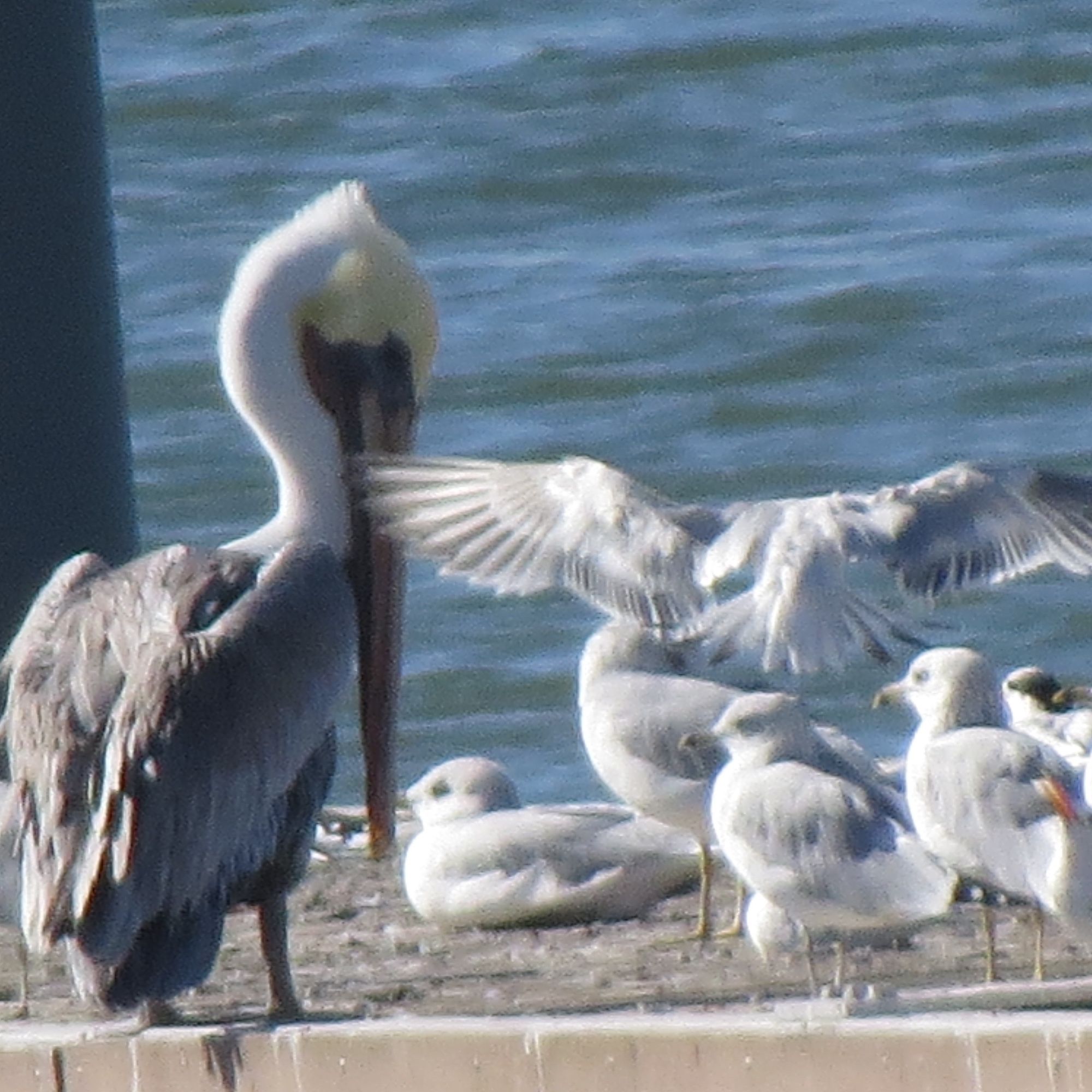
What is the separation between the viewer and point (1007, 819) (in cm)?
588

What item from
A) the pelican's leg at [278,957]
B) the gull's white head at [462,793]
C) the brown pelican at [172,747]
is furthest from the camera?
the gull's white head at [462,793]

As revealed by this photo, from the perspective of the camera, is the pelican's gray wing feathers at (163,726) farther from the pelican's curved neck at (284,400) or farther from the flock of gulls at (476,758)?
the pelican's curved neck at (284,400)

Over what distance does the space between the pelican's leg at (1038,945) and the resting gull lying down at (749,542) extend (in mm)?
1156

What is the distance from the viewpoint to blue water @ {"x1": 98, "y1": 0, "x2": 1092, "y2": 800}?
14891 mm

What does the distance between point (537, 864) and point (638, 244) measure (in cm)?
1180

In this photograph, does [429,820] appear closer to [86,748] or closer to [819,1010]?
[86,748]

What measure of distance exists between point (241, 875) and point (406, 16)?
15.8 metres

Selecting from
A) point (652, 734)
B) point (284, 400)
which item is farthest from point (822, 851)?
point (284, 400)

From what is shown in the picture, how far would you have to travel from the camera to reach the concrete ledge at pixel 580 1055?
13.6ft

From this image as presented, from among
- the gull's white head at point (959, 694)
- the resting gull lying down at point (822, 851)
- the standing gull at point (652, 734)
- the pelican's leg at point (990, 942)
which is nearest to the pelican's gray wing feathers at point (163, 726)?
the resting gull lying down at point (822, 851)

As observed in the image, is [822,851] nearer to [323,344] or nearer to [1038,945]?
[1038,945]

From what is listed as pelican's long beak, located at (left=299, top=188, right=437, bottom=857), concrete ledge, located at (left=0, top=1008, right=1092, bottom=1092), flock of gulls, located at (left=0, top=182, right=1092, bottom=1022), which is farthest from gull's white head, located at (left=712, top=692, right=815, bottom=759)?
concrete ledge, located at (left=0, top=1008, right=1092, bottom=1092)

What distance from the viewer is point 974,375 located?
16.6m

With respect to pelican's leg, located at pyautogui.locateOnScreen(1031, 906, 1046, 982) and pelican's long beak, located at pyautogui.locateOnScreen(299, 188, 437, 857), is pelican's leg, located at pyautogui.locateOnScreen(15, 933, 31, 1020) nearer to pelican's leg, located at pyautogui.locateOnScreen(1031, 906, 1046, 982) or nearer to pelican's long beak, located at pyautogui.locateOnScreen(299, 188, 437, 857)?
pelican's long beak, located at pyautogui.locateOnScreen(299, 188, 437, 857)
